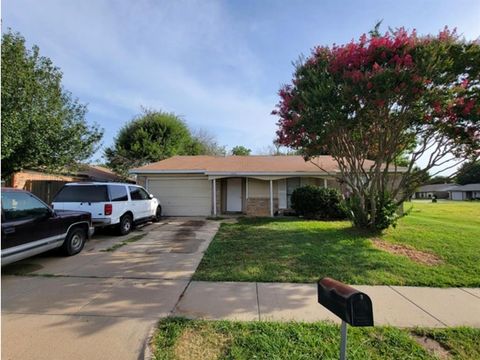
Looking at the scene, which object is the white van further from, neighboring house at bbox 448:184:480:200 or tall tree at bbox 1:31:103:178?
neighboring house at bbox 448:184:480:200

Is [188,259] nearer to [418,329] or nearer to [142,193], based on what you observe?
[418,329]

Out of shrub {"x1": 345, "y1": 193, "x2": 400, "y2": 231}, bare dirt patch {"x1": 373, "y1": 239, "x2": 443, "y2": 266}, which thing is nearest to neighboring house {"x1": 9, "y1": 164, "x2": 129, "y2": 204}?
shrub {"x1": 345, "y1": 193, "x2": 400, "y2": 231}

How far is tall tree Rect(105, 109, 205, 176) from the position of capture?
23.8 meters

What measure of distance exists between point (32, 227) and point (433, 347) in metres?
6.67

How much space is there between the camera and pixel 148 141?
2491cm

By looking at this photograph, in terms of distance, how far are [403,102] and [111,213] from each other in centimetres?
893

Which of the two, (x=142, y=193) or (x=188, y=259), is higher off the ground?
(x=142, y=193)

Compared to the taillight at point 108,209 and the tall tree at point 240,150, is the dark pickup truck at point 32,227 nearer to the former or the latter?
the taillight at point 108,209

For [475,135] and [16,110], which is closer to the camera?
[475,135]

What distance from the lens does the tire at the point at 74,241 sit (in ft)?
22.3

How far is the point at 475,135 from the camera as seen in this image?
28.3ft

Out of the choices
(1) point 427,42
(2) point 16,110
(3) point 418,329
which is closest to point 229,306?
(3) point 418,329

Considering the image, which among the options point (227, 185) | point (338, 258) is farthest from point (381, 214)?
point (227, 185)

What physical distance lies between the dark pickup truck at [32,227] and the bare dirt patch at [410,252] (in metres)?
7.77
